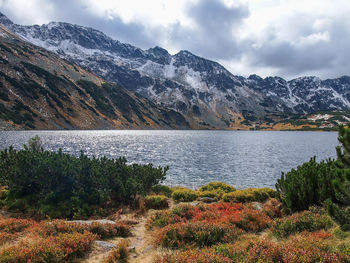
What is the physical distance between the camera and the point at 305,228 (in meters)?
10.3

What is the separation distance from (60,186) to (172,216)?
9.82 metres

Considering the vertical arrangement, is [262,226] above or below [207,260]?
below

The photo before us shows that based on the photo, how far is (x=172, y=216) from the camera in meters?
13.8

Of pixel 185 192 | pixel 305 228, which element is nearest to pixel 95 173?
pixel 185 192

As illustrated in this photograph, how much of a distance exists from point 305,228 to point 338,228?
1.45 m

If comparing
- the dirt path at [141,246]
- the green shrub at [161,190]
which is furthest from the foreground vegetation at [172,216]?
the dirt path at [141,246]

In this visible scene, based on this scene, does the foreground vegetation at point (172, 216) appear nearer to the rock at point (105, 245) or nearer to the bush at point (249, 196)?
the bush at point (249, 196)

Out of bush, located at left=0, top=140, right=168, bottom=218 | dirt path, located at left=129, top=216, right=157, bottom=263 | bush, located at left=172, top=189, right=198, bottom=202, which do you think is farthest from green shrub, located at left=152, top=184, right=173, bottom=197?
dirt path, located at left=129, top=216, right=157, bottom=263

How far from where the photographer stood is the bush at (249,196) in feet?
66.9

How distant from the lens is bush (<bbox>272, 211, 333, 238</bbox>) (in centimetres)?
1018

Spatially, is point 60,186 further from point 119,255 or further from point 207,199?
point 207,199

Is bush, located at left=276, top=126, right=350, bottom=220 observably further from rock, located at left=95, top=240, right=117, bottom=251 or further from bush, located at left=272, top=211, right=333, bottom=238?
rock, located at left=95, top=240, right=117, bottom=251

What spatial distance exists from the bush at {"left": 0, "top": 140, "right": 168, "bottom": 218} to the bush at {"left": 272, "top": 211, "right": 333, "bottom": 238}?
11.6m

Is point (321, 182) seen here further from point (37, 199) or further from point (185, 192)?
point (37, 199)
